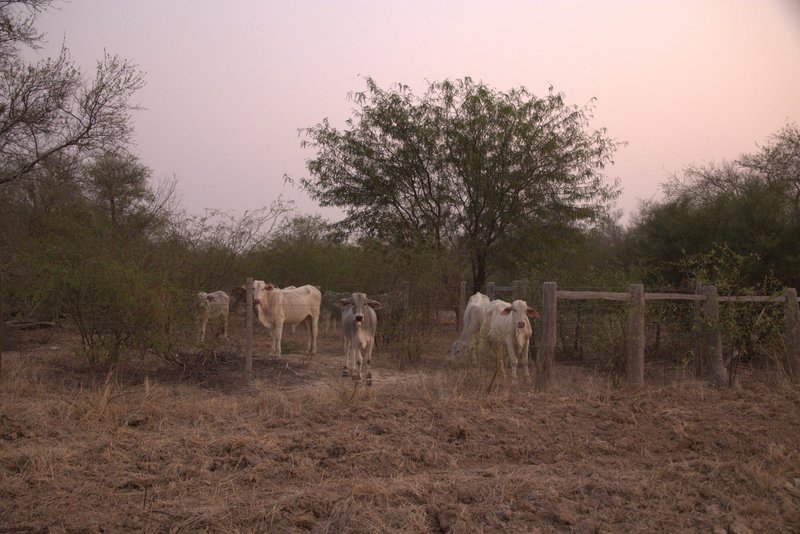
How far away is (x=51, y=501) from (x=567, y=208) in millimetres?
14693

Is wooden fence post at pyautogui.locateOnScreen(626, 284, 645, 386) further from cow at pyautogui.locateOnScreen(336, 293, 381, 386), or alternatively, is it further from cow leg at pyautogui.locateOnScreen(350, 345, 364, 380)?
cow leg at pyautogui.locateOnScreen(350, 345, 364, 380)

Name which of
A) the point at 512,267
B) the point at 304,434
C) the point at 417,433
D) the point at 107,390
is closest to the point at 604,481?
the point at 417,433

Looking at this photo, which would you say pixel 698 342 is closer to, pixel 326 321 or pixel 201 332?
pixel 201 332

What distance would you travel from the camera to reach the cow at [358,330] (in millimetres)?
10641

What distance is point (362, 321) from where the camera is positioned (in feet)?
35.4

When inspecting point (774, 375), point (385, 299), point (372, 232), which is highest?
point (372, 232)

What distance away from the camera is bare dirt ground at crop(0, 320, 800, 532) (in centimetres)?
438

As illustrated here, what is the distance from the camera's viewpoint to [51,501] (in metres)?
4.52

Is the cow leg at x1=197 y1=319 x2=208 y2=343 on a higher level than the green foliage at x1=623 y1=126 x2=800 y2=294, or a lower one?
lower

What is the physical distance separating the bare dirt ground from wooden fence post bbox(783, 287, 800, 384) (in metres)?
1.53

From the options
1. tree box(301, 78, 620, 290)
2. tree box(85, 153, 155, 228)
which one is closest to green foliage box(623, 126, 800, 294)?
A: tree box(301, 78, 620, 290)

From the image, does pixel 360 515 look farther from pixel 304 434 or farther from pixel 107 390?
pixel 107 390

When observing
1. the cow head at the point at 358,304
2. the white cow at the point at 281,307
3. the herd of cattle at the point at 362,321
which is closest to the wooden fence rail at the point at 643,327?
the herd of cattle at the point at 362,321

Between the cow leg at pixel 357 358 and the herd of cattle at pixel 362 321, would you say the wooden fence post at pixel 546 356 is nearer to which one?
the herd of cattle at pixel 362 321
